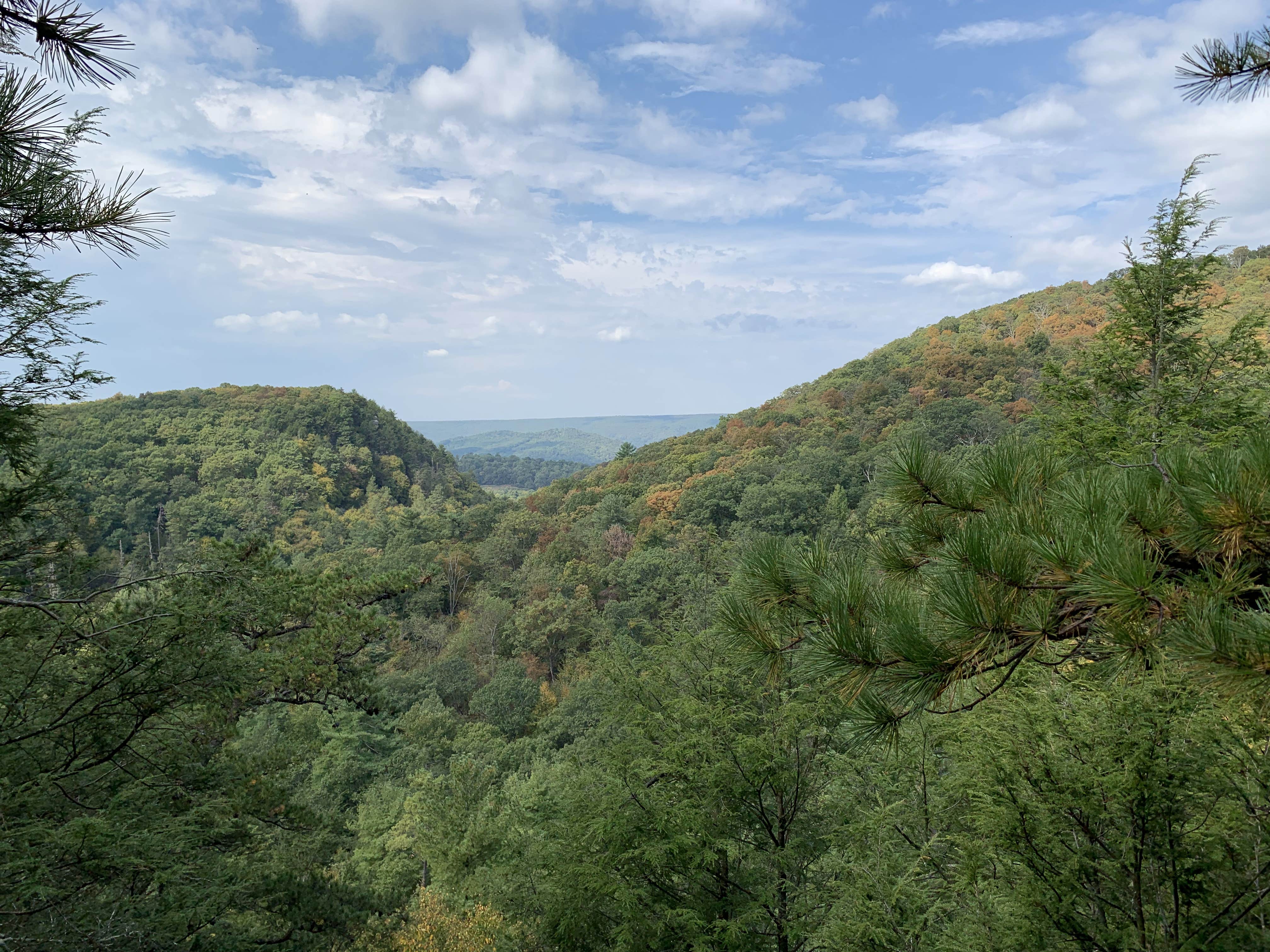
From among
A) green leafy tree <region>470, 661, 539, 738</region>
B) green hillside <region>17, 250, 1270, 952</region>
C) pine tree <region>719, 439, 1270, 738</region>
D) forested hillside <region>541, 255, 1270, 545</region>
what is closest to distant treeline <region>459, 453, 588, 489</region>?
forested hillside <region>541, 255, 1270, 545</region>

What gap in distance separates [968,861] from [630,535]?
29.6 metres

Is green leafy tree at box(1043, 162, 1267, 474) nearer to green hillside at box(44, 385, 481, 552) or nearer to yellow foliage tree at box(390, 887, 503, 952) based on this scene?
yellow foliage tree at box(390, 887, 503, 952)

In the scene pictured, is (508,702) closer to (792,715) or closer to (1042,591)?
(792,715)

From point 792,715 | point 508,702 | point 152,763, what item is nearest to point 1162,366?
point 792,715

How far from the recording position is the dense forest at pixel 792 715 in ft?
5.50

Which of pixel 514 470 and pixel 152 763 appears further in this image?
pixel 514 470

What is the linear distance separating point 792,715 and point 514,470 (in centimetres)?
12419

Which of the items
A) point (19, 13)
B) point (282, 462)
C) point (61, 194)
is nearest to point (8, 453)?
point (61, 194)

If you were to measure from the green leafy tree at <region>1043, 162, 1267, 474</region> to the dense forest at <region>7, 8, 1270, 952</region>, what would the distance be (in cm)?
5

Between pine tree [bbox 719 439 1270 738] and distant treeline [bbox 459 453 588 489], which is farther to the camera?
distant treeline [bbox 459 453 588 489]

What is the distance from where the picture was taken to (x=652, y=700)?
23.0 feet

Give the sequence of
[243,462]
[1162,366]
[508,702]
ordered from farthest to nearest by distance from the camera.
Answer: [243,462] < [508,702] < [1162,366]

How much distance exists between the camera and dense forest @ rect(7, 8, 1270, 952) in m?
1.68

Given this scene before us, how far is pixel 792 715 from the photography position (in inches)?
219
